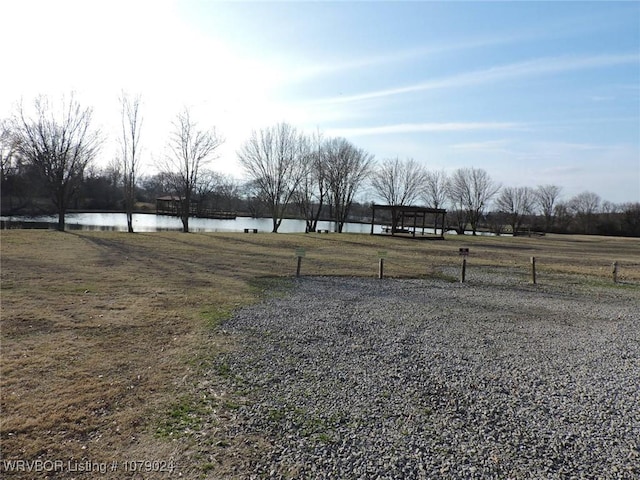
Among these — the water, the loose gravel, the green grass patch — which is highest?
the water

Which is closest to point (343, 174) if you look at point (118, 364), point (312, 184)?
point (312, 184)

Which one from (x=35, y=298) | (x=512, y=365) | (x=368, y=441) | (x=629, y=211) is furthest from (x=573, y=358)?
(x=629, y=211)

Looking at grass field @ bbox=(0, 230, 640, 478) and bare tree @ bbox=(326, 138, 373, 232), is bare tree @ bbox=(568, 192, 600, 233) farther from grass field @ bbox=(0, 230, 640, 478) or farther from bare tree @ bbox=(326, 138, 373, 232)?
grass field @ bbox=(0, 230, 640, 478)

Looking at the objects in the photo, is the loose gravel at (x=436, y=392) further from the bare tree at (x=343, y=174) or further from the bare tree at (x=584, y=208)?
the bare tree at (x=584, y=208)

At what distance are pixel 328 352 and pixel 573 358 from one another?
3.55 m

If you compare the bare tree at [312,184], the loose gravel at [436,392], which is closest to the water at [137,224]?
the bare tree at [312,184]

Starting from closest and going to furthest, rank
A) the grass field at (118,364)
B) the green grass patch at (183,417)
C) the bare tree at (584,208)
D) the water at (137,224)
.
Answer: the grass field at (118,364), the green grass patch at (183,417), the water at (137,224), the bare tree at (584,208)

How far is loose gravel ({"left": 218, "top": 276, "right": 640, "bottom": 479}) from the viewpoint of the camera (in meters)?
2.84

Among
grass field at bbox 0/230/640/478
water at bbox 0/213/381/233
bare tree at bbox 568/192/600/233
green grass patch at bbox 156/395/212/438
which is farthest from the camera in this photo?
bare tree at bbox 568/192/600/233

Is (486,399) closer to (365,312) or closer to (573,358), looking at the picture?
(573,358)

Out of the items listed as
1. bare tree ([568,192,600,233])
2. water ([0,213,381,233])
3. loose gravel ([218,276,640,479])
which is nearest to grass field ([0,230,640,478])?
loose gravel ([218,276,640,479])

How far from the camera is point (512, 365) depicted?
4973 millimetres

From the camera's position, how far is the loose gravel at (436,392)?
2844mm

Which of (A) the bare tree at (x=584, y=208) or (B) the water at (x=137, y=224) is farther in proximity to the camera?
(A) the bare tree at (x=584, y=208)
